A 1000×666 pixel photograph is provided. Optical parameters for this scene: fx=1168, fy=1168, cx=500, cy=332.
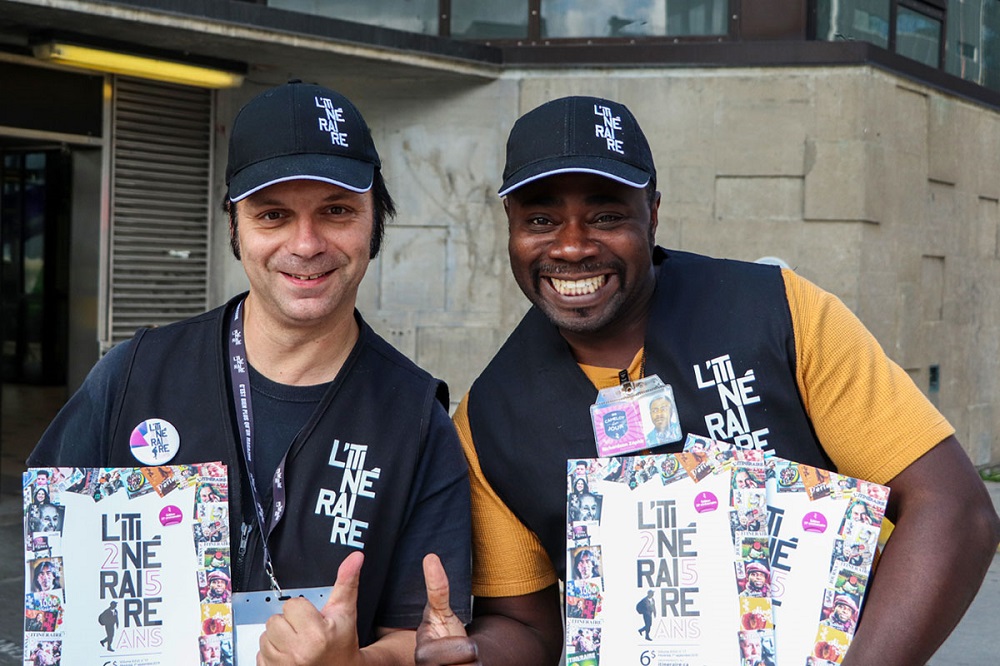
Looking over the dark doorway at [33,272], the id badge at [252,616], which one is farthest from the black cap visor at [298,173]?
the dark doorway at [33,272]

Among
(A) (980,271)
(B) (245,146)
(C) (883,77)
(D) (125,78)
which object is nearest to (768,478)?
(B) (245,146)

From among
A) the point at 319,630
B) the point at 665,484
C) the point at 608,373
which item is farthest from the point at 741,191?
the point at 319,630

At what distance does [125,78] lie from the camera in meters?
8.55

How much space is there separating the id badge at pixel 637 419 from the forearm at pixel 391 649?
62 centimetres

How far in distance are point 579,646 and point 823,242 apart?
632 cm

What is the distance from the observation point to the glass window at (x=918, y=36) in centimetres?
921

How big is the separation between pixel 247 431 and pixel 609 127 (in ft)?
3.63

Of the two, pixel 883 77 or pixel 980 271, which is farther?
pixel 980 271

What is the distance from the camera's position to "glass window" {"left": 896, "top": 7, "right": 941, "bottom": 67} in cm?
921

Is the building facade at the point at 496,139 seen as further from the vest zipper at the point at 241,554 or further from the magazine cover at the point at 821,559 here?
the magazine cover at the point at 821,559

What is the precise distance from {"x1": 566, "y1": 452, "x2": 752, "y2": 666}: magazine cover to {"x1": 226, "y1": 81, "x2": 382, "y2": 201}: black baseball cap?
0.86 meters

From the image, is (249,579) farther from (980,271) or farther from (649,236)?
(980,271)

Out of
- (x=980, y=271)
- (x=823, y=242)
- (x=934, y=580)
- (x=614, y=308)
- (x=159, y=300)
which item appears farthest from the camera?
(x=980, y=271)

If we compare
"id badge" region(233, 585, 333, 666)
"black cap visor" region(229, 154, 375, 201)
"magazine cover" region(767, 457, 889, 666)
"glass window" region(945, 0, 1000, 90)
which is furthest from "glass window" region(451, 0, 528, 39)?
"id badge" region(233, 585, 333, 666)
